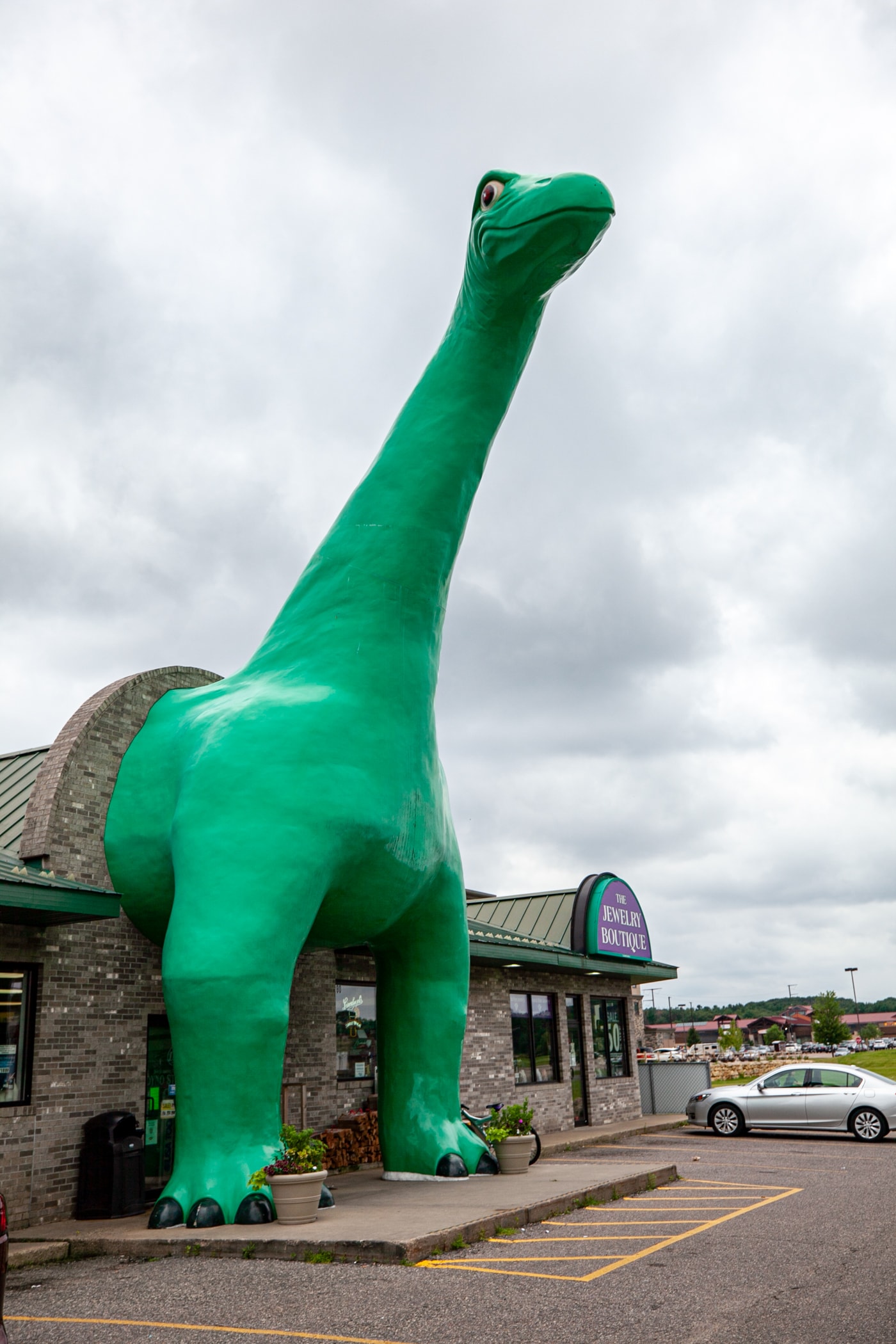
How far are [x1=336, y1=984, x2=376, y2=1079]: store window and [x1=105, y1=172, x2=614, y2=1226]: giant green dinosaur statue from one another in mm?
2701

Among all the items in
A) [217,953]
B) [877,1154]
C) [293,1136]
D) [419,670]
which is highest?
[419,670]

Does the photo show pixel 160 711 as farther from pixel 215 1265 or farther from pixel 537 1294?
pixel 537 1294

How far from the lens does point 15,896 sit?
8703 millimetres

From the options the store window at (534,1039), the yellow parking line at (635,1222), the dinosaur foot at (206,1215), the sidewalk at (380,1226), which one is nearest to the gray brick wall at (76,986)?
the sidewalk at (380,1226)

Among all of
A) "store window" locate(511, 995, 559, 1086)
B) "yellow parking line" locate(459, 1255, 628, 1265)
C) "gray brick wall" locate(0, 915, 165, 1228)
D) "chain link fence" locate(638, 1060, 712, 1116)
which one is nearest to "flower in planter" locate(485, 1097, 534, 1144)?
"gray brick wall" locate(0, 915, 165, 1228)

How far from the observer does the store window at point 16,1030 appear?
376 inches

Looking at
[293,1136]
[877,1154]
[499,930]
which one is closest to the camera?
[293,1136]

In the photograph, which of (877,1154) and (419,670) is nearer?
(419,670)

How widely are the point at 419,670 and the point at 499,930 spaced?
30.5 feet

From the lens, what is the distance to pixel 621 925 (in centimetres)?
2133

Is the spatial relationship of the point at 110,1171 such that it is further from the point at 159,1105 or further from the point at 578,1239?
the point at 578,1239

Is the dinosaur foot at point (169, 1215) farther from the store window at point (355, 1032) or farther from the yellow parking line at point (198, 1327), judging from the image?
the store window at point (355, 1032)

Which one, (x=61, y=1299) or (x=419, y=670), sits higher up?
(x=419, y=670)

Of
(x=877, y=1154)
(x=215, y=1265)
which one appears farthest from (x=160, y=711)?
(x=877, y=1154)
